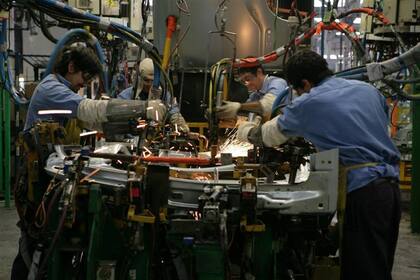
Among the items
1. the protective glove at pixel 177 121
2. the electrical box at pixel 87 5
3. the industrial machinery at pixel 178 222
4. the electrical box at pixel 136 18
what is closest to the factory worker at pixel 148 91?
the protective glove at pixel 177 121

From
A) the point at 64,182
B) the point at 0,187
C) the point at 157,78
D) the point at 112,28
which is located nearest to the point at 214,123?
the point at 157,78

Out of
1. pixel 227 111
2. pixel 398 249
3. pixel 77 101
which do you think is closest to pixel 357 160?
pixel 227 111

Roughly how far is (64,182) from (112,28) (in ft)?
4.06

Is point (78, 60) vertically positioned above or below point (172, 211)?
above

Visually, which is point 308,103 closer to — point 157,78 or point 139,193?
point 139,193

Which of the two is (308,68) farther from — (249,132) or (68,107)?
(68,107)

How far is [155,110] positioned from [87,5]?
4859mm

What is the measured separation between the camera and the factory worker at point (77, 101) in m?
3.62

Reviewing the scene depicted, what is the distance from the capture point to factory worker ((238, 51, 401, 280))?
312cm

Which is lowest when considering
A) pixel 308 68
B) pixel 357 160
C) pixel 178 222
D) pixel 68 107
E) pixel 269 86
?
pixel 178 222

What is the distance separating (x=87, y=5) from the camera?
7.95 metres

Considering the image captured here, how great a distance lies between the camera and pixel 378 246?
3.12 metres

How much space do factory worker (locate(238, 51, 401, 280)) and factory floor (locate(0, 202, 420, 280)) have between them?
2.02 meters

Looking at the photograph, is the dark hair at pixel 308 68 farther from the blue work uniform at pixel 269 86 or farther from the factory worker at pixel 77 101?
the blue work uniform at pixel 269 86
